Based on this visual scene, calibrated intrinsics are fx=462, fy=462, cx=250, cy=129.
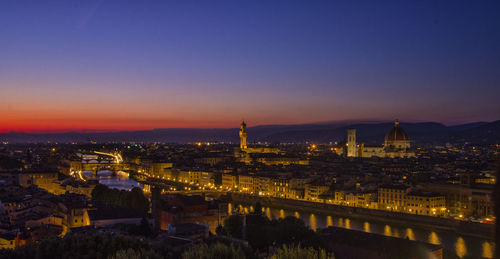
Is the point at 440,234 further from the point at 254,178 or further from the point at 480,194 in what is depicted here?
the point at 254,178

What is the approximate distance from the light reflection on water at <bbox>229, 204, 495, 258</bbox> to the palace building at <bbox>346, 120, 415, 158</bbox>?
24305mm

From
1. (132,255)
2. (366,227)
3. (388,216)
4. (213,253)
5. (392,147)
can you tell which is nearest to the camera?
(132,255)

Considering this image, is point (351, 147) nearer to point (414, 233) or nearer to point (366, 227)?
point (366, 227)

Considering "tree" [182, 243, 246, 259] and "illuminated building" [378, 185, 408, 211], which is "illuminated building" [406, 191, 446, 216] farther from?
"tree" [182, 243, 246, 259]

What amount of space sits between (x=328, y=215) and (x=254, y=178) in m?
7.40

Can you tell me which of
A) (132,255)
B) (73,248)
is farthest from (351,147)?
(132,255)

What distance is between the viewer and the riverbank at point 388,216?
1232cm

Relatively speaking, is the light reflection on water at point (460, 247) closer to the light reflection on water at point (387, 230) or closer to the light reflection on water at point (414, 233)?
the light reflection on water at point (414, 233)

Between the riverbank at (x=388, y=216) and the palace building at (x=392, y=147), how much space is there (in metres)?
22.4

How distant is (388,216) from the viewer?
14.3m

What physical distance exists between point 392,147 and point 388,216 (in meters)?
25.7

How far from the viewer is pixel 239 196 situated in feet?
66.7

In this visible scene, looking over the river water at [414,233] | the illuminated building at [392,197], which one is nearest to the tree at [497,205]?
the river water at [414,233]

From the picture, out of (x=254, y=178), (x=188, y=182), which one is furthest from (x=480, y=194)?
(x=188, y=182)
